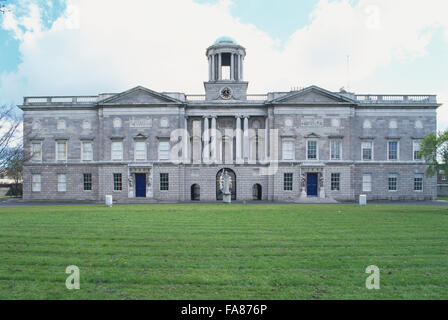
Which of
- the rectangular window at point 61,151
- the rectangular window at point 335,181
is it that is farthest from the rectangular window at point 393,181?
A: the rectangular window at point 61,151

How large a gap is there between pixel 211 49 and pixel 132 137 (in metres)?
15.6

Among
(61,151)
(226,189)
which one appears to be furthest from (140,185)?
(226,189)

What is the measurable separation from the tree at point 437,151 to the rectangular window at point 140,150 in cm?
2820

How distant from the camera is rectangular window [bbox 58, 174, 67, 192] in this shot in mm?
38375

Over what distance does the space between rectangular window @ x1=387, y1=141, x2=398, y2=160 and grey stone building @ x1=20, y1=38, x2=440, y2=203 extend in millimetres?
122

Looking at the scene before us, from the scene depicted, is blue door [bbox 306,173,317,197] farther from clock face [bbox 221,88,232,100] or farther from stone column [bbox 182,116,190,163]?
stone column [bbox 182,116,190,163]

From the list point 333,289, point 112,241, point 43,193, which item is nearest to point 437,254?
point 333,289

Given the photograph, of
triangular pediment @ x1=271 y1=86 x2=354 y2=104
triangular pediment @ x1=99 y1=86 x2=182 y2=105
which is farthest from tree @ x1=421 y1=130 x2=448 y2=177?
triangular pediment @ x1=99 y1=86 x2=182 y2=105

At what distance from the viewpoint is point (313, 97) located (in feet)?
119

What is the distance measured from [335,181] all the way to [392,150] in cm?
826

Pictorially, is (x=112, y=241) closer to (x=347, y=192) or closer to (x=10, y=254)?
(x=10, y=254)

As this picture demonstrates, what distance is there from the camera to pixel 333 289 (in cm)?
670

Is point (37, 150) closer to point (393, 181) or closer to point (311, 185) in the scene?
point (311, 185)
